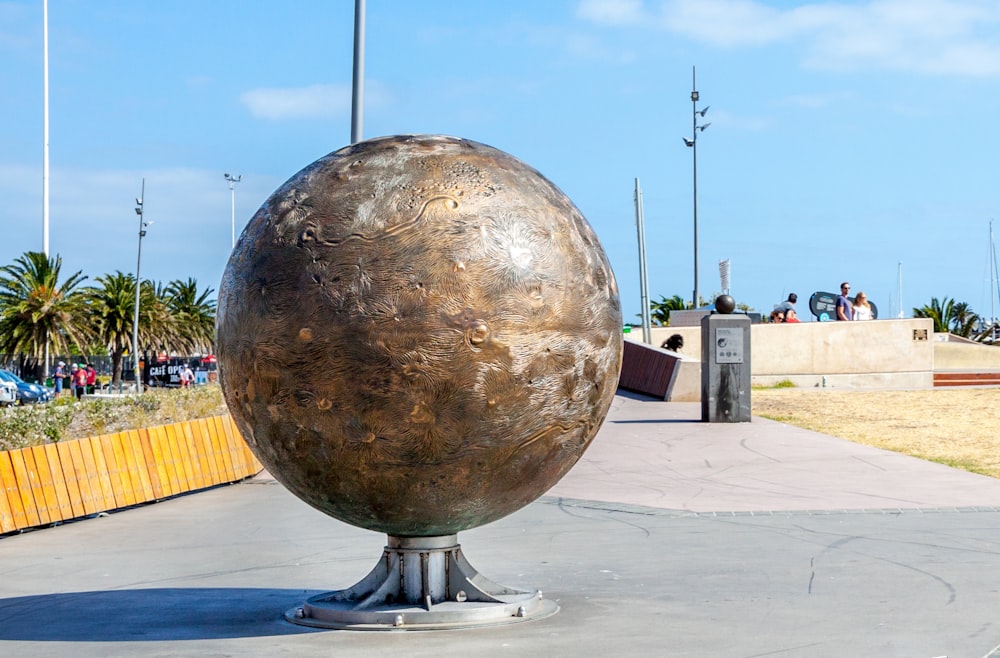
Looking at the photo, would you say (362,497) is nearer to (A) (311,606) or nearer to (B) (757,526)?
(A) (311,606)

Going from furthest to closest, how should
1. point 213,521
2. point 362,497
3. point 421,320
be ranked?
point 213,521 → point 362,497 → point 421,320

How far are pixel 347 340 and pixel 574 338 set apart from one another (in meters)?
1.25

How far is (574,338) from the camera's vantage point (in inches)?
270

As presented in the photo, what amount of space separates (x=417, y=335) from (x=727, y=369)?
50.2ft

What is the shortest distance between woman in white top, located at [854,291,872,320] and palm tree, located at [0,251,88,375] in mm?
43653

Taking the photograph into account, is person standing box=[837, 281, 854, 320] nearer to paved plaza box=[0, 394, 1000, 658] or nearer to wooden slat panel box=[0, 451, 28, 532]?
paved plaza box=[0, 394, 1000, 658]

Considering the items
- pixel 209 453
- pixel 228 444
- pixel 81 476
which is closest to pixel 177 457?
pixel 209 453

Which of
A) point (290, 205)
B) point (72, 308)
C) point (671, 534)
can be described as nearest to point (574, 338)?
point (290, 205)

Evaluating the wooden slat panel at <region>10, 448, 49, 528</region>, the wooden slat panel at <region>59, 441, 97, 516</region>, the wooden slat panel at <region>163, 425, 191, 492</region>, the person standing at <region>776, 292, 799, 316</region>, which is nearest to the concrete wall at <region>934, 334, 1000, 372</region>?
the person standing at <region>776, 292, 799, 316</region>

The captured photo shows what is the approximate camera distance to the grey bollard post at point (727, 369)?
2108 cm

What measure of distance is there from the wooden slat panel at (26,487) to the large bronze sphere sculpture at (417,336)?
17.9ft

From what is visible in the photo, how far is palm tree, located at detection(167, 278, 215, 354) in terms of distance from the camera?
8688 centimetres

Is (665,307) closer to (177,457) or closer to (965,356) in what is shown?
(965,356)

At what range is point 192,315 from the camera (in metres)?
91.3
